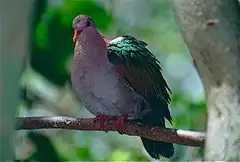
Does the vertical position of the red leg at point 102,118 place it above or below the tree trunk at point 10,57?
below

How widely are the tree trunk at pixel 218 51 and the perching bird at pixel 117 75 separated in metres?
0.87

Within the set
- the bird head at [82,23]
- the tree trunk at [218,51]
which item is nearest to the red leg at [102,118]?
the bird head at [82,23]

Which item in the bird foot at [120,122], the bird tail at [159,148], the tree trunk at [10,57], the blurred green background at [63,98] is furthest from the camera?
the blurred green background at [63,98]

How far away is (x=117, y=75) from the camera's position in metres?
1.64

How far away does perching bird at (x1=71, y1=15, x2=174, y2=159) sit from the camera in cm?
161

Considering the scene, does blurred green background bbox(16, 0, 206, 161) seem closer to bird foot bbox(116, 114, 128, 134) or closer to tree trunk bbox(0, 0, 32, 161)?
bird foot bbox(116, 114, 128, 134)

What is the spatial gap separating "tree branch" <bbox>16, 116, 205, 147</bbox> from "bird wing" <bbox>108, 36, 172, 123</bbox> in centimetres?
13

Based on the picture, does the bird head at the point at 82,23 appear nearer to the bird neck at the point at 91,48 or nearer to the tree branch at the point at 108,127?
the bird neck at the point at 91,48

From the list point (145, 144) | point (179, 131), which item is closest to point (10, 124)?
point (179, 131)

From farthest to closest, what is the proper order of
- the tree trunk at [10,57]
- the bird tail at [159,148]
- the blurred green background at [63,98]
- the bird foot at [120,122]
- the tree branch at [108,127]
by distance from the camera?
the blurred green background at [63,98]
the bird tail at [159,148]
the bird foot at [120,122]
the tree branch at [108,127]
the tree trunk at [10,57]

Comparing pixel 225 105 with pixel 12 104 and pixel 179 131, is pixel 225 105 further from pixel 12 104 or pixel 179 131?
pixel 179 131

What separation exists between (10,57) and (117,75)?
1.13 meters

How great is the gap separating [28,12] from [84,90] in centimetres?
114

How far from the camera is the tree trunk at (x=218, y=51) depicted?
2.29 ft
